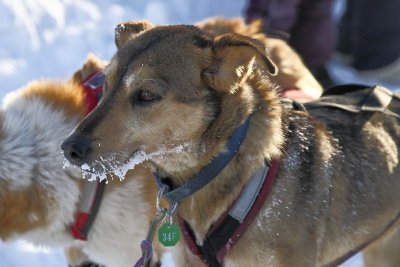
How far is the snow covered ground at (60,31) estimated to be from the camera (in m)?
5.89

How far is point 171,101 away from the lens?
2.61 metres

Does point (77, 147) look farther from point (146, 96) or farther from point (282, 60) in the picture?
point (282, 60)

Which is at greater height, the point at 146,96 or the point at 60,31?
the point at 146,96

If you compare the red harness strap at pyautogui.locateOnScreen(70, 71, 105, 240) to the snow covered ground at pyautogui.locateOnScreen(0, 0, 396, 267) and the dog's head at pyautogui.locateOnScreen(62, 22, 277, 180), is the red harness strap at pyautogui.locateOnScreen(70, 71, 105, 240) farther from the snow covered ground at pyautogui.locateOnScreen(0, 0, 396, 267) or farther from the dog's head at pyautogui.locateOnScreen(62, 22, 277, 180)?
the snow covered ground at pyautogui.locateOnScreen(0, 0, 396, 267)

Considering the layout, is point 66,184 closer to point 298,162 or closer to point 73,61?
point 298,162

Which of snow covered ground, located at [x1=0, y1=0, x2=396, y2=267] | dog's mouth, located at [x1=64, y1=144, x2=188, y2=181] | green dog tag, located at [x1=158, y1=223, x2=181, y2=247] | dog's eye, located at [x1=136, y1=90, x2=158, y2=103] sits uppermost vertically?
dog's eye, located at [x1=136, y1=90, x2=158, y2=103]

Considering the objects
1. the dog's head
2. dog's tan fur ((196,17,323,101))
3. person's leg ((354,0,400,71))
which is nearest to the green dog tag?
the dog's head

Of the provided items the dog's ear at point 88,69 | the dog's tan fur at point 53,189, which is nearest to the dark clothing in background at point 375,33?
the dog's ear at point 88,69

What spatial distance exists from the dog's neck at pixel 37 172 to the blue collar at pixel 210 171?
31.3 inches

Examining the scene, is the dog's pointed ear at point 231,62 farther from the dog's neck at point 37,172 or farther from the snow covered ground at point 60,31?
the snow covered ground at point 60,31

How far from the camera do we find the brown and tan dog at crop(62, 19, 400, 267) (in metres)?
2.58

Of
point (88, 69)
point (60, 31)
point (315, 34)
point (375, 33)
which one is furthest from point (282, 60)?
point (60, 31)

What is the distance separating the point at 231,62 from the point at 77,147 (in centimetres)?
71

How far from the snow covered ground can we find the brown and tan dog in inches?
118
